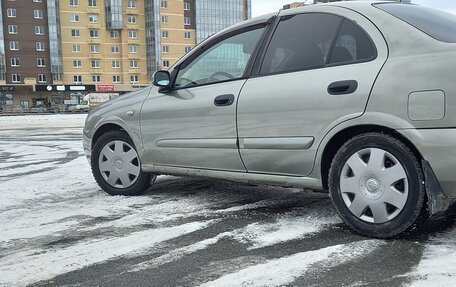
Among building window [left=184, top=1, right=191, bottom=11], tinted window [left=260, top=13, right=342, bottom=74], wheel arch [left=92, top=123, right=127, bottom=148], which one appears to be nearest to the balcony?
building window [left=184, top=1, right=191, bottom=11]

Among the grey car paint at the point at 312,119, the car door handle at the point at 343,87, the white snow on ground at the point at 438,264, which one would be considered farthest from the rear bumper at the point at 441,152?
the car door handle at the point at 343,87

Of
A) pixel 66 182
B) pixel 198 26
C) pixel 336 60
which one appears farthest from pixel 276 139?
pixel 198 26

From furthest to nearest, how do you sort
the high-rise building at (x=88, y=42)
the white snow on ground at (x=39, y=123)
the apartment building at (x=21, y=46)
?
the high-rise building at (x=88, y=42), the apartment building at (x=21, y=46), the white snow on ground at (x=39, y=123)

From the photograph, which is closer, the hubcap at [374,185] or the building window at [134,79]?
the hubcap at [374,185]

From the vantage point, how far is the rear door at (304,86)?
348cm

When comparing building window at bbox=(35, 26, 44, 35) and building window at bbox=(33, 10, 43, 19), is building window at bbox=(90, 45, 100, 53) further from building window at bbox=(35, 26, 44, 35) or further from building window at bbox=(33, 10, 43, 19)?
building window at bbox=(33, 10, 43, 19)

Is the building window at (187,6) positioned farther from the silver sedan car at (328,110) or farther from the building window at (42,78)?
the silver sedan car at (328,110)

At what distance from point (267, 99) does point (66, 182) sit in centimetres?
357

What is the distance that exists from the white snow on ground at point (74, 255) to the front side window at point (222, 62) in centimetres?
143

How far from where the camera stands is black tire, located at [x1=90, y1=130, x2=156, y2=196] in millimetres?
5129

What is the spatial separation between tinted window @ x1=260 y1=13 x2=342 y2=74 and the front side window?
0.23 meters

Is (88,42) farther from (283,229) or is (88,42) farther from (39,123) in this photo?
(283,229)

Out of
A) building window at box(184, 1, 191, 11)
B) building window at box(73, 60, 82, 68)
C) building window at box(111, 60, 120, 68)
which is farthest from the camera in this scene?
building window at box(184, 1, 191, 11)

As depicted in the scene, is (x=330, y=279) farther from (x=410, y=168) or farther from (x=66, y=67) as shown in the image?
(x=66, y=67)
